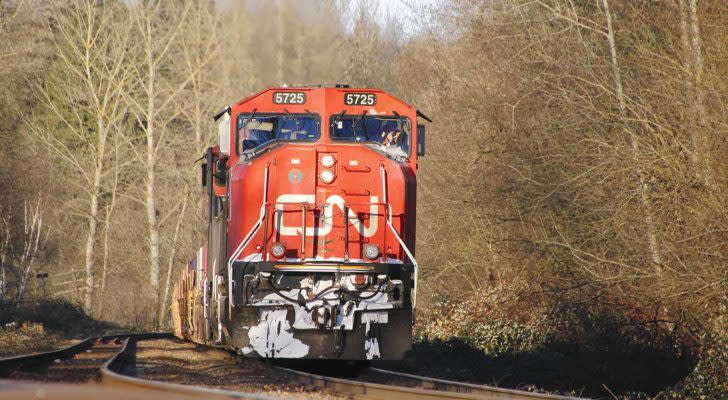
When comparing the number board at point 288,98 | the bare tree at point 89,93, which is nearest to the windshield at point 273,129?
the number board at point 288,98

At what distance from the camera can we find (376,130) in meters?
12.4

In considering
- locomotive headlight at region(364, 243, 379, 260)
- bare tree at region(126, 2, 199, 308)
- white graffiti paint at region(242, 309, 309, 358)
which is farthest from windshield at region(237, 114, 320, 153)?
bare tree at region(126, 2, 199, 308)

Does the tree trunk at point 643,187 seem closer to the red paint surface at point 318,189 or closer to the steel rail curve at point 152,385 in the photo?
the red paint surface at point 318,189

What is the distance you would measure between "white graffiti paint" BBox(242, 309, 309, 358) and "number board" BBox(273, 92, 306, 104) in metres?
2.72

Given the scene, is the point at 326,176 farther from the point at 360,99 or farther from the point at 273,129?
the point at 360,99

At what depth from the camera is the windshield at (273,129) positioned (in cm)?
1220

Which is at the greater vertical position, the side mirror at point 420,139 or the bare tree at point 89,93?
the bare tree at point 89,93

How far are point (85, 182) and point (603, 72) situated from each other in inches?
1174

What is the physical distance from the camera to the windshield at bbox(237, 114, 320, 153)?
1220cm

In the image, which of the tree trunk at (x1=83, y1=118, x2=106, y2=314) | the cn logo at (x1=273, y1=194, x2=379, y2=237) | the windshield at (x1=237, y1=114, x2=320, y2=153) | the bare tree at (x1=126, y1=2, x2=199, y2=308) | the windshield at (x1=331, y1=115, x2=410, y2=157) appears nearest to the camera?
the cn logo at (x1=273, y1=194, x2=379, y2=237)

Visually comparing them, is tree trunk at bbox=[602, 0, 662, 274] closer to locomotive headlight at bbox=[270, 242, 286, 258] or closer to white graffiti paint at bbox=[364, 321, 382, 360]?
white graffiti paint at bbox=[364, 321, 382, 360]

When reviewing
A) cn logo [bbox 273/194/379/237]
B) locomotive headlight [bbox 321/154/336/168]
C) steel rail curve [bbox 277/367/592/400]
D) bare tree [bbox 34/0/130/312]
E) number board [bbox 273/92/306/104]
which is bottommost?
→ steel rail curve [bbox 277/367/592/400]

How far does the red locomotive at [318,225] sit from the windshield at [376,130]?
13mm

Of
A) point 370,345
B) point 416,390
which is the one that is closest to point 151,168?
point 370,345
